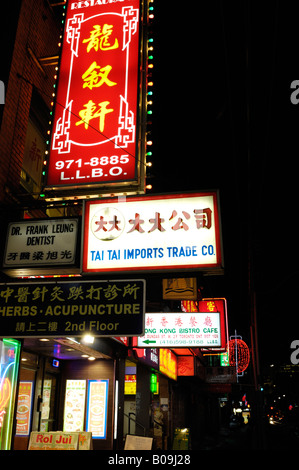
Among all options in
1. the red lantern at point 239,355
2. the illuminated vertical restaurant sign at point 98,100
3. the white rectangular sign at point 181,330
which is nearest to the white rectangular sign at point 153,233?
the illuminated vertical restaurant sign at point 98,100

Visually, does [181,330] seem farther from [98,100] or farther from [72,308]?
[98,100]

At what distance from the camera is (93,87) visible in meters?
7.43

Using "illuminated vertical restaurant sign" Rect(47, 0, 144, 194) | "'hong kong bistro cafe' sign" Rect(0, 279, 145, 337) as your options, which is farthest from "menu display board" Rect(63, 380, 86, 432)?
"illuminated vertical restaurant sign" Rect(47, 0, 144, 194)

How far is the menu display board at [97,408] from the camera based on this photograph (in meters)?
11.9

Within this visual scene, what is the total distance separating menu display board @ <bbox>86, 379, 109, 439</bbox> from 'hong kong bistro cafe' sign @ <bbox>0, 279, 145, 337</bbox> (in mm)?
7532

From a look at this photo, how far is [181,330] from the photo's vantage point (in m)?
10.9

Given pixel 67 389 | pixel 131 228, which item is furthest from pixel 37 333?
pixel 67 389

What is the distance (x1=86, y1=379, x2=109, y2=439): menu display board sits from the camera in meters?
11.9

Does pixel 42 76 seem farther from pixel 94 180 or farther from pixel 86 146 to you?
pixel 94 180

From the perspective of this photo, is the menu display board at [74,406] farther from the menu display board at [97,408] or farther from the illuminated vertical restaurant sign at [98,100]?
the illuminated vertical restaurant sign at [98,100]

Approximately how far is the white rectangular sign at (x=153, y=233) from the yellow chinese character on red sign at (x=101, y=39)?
3.52 m

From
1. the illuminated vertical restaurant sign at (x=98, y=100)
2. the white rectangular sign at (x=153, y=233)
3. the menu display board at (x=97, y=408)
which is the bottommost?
the menu display board at (x=97, y=408)

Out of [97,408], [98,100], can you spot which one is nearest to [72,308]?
[98,100]

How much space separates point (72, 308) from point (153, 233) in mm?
1674
